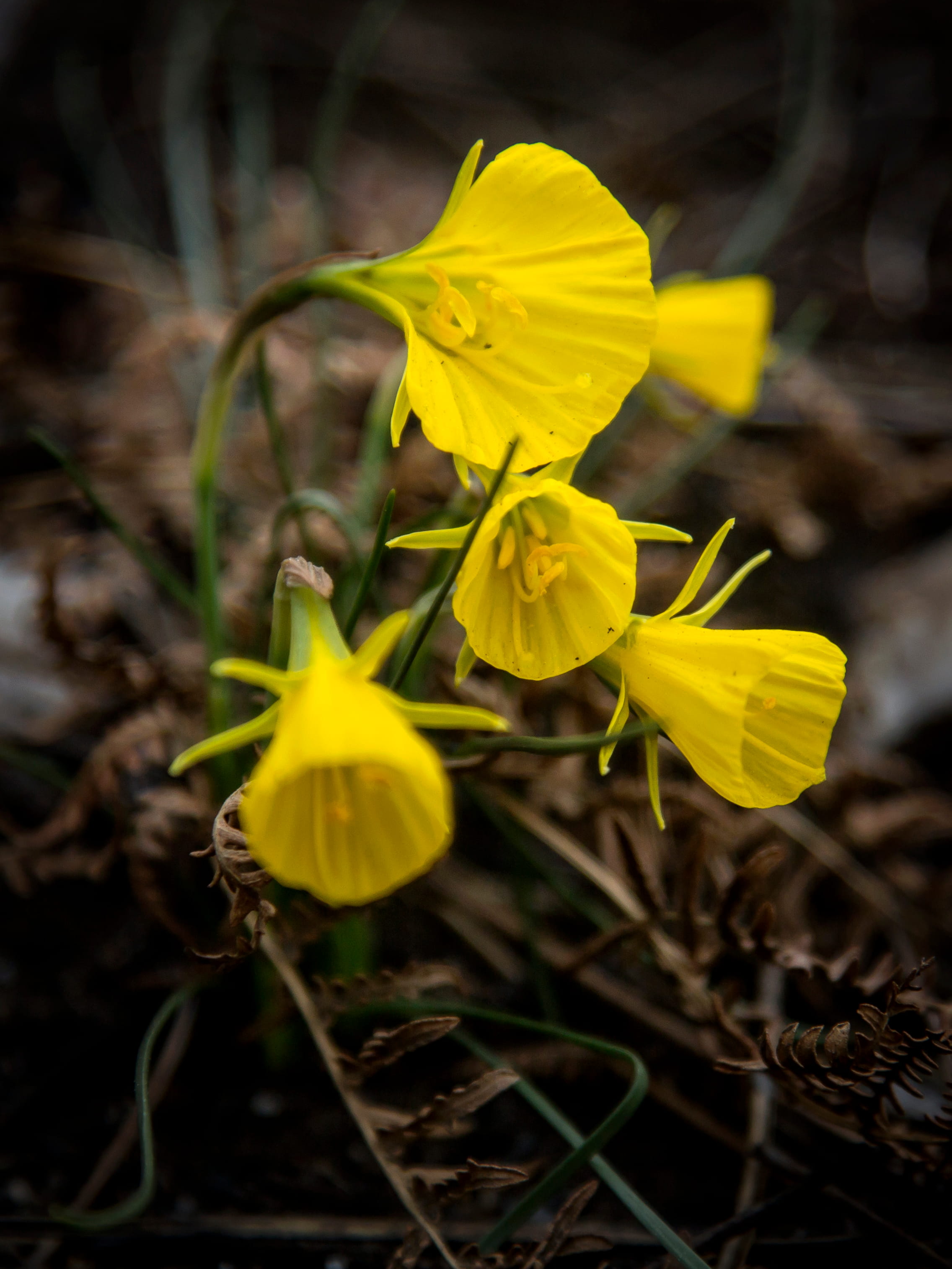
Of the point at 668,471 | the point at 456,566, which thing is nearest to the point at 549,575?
the point at 456,566

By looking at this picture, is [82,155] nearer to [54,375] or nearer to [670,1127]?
[54,375]

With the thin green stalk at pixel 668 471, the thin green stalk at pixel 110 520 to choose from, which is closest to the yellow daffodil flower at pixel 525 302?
the thin green stalk at pixel 110 520

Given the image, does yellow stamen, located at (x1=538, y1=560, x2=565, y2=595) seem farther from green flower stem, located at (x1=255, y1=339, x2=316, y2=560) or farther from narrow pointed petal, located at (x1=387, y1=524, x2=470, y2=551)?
green flower stem, located at (x1=255, y1=339, x2=316, y2=560)

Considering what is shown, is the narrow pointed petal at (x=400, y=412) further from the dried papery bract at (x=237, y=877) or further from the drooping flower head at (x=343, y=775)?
the dried papery bract at (x=237, y=877)

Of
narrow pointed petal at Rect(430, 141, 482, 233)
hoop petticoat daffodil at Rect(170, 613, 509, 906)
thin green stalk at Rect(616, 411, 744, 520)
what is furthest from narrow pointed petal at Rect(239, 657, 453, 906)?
thin green stalk at Rect(616, 411, 744, 520)

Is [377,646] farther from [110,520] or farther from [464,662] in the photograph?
[110,520]

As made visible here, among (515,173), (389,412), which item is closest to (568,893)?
(389,412)
